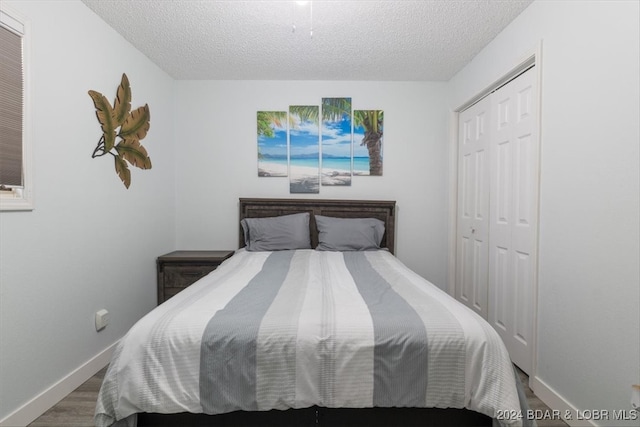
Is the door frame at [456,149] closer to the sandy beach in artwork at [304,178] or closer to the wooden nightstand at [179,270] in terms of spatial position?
the sandy beach in artwork at [304,178]

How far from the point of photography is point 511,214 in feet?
7.63

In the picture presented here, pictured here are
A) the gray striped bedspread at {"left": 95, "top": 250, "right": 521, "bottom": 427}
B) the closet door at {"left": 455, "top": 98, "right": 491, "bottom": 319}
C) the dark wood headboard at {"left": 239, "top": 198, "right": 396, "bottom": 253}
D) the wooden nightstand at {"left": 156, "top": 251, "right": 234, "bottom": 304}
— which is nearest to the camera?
the gray striped bedspread at {"left": 95, "top": 250, "right": 521, "bottom": 427}

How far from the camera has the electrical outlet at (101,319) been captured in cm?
223

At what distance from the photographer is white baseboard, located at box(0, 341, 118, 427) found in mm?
1634

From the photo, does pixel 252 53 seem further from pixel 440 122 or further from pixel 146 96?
pixel 440 122

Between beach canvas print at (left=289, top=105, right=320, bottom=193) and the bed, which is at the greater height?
beach canvas print at (left=289, top=105, right=320, bottom=193)

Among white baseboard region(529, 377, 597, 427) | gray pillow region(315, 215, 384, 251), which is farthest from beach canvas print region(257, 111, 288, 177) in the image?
white baseboard region(529, 377, 597, 427)

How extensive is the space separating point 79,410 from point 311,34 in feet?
9.18

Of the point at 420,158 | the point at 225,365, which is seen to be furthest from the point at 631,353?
the point at 420,158

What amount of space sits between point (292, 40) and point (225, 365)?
2351 mm

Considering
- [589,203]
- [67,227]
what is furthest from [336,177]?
[67,227]

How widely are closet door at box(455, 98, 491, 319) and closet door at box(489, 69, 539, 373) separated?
0.11 meters

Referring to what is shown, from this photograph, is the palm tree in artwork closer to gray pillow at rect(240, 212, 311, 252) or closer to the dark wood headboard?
the dark wood headboard

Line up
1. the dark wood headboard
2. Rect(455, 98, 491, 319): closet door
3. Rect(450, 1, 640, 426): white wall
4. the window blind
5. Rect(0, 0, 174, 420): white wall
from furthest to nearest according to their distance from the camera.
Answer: the dark wood headboard < Rect(455, 98, 491, 319): closet door < Rect(0, 0, 174, 420): white wall < the window blind < Rect(450, 1, 640, 426): white wall
